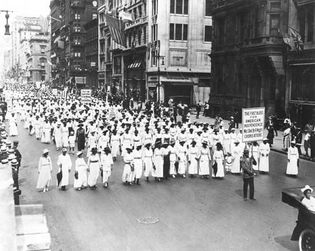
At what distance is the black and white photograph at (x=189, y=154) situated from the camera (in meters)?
9.84

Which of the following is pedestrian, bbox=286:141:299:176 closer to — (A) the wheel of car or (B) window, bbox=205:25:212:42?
(A) the wheel of car

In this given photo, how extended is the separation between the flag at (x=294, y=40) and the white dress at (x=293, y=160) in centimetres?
1549

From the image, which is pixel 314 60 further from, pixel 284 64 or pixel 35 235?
pixel 35 235

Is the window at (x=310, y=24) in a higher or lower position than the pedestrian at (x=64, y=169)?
higher

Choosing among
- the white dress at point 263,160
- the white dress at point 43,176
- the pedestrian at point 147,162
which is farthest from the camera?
the white dress at point 263,160

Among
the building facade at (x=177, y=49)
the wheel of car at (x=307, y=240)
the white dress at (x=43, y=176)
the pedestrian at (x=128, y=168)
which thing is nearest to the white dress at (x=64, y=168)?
the white dress at (x=43, y=176)

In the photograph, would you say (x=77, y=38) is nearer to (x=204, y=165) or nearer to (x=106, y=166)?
(x=204, y=165)

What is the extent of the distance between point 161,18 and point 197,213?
43.2 meters

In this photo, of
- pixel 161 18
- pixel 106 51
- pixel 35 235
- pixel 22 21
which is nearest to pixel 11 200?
pixel 35 235

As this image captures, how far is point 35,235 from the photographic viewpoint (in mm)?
6277

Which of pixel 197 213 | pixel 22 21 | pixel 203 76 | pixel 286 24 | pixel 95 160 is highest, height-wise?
pixel 22 21

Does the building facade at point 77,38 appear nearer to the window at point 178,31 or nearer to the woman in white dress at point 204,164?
the window at point 178,31

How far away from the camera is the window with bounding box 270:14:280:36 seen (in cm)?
3375

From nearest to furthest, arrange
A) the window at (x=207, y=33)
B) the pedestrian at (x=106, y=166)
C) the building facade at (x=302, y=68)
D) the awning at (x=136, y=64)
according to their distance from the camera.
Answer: the pedestrian at (x=106, y=166) < the building facade at (x=302, y=68) < the window at (x=207, y=33) < the awning at (x=136, y=64)
